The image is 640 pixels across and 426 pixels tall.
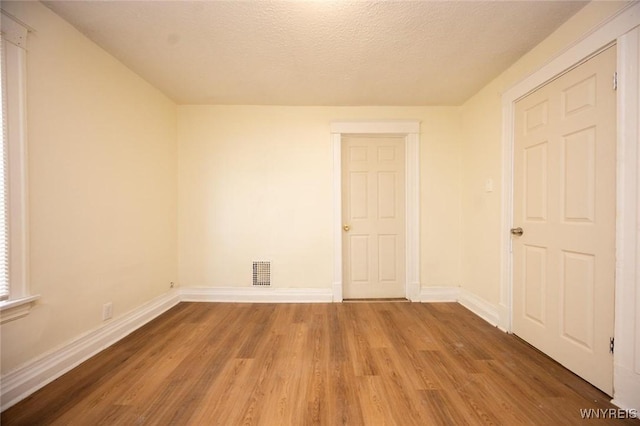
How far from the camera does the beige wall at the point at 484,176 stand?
7.43 ft

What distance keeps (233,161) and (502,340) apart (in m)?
3.38

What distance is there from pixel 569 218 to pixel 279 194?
8.83 feet

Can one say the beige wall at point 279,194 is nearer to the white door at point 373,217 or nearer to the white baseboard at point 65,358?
the white door at point 373,217

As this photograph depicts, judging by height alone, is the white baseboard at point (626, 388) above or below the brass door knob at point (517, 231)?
below

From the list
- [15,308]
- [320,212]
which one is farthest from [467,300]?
[15,308]

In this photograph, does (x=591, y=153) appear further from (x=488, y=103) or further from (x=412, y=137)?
(x=412, y=137)

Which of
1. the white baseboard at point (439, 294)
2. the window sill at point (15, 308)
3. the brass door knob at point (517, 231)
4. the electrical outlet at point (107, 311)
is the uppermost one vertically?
the brass door knob at point (517, 231)

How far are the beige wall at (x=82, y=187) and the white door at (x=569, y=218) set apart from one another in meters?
3.57

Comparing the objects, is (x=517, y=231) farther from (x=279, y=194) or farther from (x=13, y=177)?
(x=13, y=177)

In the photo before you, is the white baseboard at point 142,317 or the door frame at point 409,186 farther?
the door frame at point 409,186

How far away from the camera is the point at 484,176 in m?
2.64


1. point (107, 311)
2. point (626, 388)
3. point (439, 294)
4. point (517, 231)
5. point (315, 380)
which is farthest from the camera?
point (439, 294)

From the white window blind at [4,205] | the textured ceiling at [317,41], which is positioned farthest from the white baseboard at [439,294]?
the white window blind at [4,205]

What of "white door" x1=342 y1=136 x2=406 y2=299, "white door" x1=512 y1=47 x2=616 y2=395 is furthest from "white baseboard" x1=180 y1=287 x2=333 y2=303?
"white door" x1=512 y1=47 x2=616 y2=395
